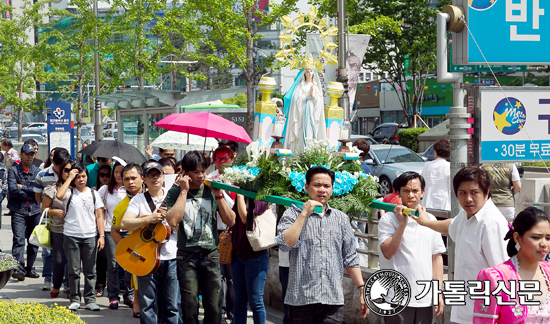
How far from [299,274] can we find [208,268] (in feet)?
4.46

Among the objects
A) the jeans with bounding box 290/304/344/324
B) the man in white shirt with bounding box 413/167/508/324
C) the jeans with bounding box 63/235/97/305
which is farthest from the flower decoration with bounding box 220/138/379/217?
the jeans with bounding box 63/235/97/305

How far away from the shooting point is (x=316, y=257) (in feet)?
13.8

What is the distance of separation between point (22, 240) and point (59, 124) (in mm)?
8293

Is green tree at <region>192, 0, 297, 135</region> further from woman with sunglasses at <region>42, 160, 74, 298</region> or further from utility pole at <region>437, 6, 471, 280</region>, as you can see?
utility pole at <region>437, 6, 471, 280</region>

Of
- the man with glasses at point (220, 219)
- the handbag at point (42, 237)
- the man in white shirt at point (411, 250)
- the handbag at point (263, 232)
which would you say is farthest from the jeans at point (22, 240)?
the man in white shirt at point (411, 250)

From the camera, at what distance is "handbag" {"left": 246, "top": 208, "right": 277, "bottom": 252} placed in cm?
A: 548

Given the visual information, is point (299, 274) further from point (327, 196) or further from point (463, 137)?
point (463, 137)

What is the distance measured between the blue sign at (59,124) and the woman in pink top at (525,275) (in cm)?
1547

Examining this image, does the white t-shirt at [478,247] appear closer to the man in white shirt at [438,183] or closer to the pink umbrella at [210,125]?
the pink umbrella at [210,125]

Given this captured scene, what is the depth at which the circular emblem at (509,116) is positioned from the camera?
16.3ft

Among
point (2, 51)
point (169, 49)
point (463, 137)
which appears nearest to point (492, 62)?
point (463, 137)

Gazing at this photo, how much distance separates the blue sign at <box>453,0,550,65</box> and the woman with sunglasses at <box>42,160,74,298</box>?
16.6 ft

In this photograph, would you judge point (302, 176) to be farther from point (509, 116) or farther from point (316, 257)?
point (509, 116)

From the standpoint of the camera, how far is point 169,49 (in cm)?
2388
